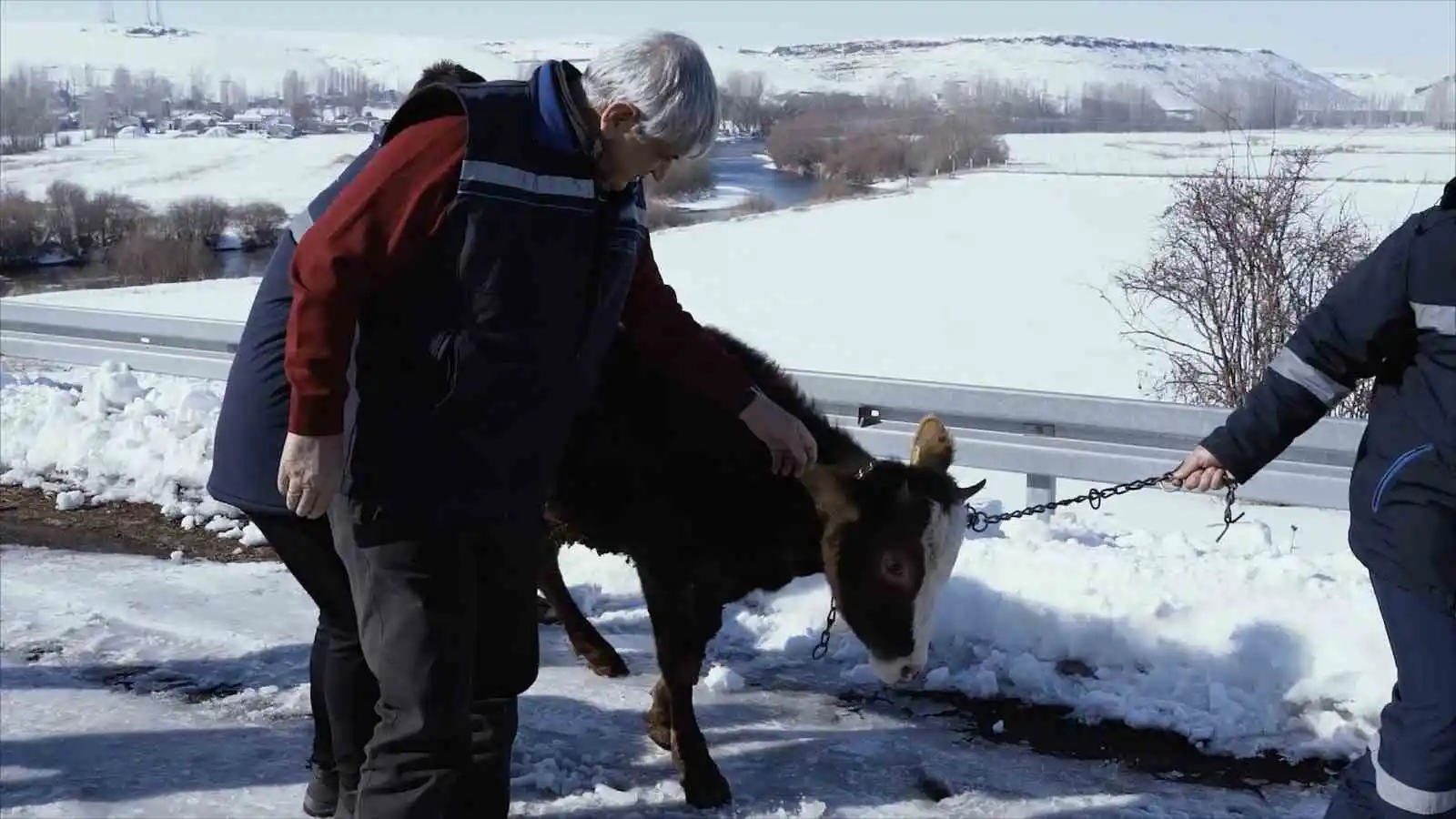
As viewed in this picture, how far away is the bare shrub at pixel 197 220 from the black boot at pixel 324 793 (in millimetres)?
31604

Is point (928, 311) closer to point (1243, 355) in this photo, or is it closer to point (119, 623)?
point (1243, 355)

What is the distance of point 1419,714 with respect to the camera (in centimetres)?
307

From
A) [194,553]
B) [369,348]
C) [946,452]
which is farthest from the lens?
[194,553]

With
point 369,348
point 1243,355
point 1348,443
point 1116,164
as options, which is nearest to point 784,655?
point 1348,443

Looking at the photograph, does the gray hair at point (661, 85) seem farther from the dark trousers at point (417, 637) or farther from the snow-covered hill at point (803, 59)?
the snow-covered hill at point (803, 59)

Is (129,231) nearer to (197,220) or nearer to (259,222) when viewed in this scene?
(197,220)

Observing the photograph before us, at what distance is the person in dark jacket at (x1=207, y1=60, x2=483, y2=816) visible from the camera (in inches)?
133

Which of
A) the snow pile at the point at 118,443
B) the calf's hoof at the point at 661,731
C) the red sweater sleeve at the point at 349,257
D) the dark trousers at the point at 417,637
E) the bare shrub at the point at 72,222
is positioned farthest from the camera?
the bare shrub at the point at 72,222

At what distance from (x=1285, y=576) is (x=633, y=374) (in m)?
2.96

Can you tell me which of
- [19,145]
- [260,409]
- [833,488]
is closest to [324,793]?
[260,409]

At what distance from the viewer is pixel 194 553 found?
23.1ft

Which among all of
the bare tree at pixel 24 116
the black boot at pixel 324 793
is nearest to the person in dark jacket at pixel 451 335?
the black boot at pixel 324 793

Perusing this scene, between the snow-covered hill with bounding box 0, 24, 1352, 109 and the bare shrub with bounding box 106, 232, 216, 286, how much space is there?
10.8 metres

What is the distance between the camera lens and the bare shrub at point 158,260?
97.1 ft
